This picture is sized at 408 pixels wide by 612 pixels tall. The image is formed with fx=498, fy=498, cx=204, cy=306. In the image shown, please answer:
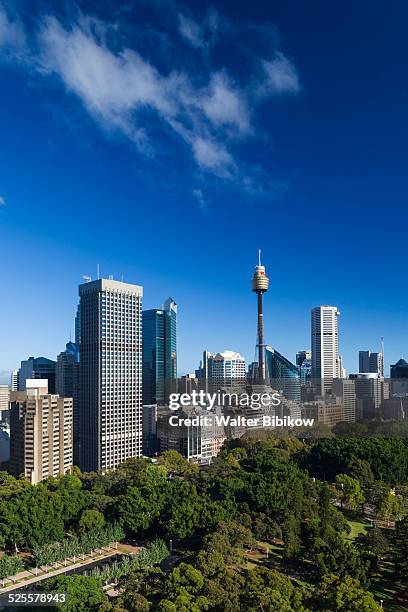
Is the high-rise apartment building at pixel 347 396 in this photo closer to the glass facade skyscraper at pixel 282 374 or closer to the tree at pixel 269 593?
the glass facade skyscraper at pixel 282 374

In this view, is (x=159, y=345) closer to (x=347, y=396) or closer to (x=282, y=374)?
(x=282, y=374)

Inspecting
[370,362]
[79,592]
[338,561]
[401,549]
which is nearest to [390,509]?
[401,549]

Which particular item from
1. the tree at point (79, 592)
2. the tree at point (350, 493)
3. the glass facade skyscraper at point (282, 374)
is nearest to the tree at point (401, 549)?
the tree at point (350, 493)

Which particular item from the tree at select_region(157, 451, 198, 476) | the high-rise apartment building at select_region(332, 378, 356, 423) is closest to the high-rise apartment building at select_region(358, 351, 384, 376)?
the high-rise apartment building at select_region(332, 378, 356, 423)

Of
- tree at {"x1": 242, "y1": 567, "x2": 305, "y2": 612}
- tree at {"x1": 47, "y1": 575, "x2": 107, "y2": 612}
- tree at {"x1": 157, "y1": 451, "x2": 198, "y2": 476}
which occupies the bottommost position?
tree at {"x1": 157, "y1": 451, "x2": 198, "y2": 476}

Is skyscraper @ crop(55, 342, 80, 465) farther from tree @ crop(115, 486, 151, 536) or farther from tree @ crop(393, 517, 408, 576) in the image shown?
tree @ crop(393, 517, 408, 576)
